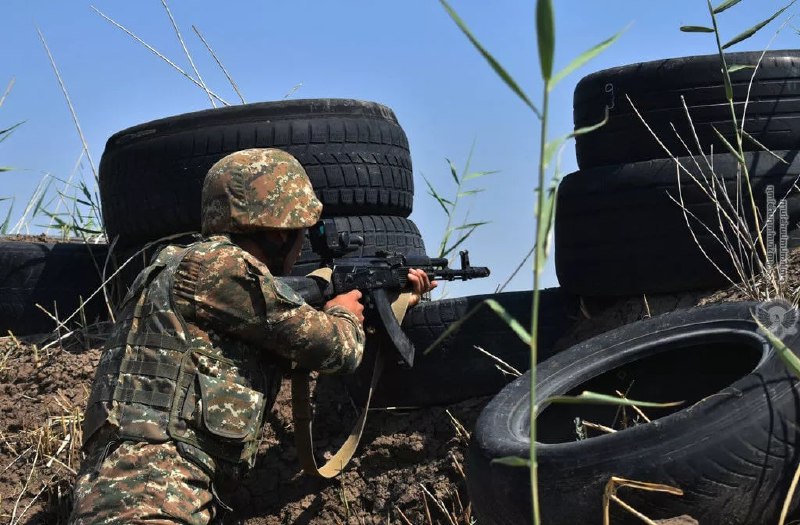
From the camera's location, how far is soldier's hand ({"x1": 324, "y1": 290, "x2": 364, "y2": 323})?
14.1 feet

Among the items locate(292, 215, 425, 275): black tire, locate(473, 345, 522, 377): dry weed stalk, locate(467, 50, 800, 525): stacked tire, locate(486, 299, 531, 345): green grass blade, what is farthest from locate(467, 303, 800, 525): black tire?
locate(292, 215, 425, 275): black tire

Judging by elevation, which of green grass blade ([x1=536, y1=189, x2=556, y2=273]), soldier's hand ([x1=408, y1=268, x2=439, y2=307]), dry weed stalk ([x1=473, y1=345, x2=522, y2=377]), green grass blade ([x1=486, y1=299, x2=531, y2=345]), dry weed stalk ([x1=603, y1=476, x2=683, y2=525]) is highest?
green grass blade ([x1=536, y1=189, x2=556, y2=273])

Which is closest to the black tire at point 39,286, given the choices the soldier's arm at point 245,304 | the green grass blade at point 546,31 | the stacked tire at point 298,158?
the stacked tire at point 298,158

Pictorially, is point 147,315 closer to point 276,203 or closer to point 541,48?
point 276,203

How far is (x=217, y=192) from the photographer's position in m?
4.05

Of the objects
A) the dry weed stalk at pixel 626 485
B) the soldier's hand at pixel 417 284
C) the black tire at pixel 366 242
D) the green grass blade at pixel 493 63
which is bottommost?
the dry weed stalk at pixel 626 485

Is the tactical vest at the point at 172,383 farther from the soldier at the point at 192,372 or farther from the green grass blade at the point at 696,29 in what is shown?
the green grass blade at the point at 696,29

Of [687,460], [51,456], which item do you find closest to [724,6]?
[687,460]

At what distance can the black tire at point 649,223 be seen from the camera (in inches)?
167

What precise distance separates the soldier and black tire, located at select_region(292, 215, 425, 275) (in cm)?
85

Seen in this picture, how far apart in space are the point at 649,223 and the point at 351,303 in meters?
1.16

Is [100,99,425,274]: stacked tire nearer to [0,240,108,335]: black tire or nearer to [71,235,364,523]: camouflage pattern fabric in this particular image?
[0,240,108,335]: black tire

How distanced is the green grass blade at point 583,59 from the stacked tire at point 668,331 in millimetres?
1479

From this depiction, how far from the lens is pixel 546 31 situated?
4.95 ft
